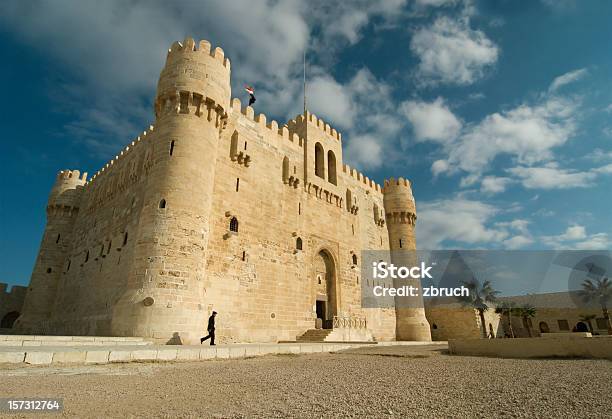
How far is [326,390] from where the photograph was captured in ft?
13.9

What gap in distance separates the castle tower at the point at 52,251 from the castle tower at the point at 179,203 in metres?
12.6

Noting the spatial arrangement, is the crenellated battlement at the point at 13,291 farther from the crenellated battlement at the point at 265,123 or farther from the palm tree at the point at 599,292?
the palm tree at the point at 599,292

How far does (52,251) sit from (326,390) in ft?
76.9

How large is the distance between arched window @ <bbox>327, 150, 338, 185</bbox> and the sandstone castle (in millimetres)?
79

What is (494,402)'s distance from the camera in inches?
137

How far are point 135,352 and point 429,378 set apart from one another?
230 inches

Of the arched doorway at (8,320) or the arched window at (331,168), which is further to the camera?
the arched doorway at (8,320)

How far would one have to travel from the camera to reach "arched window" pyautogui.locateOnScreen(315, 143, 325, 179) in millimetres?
22034

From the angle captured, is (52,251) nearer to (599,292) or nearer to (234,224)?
(234,224)

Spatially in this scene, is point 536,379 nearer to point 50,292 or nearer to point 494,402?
point 494,402

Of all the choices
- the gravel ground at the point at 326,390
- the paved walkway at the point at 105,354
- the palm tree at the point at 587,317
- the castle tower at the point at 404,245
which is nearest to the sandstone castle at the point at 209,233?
the castle tower at the point at 404,245

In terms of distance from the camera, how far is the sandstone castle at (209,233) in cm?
1198

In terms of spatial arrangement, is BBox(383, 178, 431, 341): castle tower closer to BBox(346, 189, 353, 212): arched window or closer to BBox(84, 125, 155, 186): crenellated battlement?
BBox(346, 189, 353, 212): arched window

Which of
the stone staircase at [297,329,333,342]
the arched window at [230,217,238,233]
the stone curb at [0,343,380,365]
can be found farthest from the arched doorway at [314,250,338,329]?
the stone curb at [0,343,380,365]
